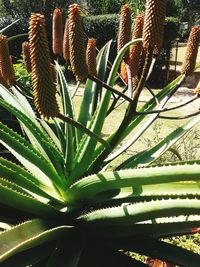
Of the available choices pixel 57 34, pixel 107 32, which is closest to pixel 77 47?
pixel 57 34

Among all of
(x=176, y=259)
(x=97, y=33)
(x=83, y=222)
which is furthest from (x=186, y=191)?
(x=97, y=33)

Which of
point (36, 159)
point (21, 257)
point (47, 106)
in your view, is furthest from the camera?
point (36, 159)

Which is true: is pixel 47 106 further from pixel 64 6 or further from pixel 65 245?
pixel 64 6

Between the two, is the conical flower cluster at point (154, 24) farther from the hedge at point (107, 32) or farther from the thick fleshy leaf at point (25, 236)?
the hedge at point (107, 32)

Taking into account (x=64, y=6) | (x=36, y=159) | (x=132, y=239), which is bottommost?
(x=64, y=6)

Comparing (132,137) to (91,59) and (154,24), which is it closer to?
(91,59)

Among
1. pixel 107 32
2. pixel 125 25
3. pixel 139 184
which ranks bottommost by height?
pixel 107 32

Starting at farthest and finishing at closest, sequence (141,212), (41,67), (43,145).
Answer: (43,145) < (141,212) < (41,67)

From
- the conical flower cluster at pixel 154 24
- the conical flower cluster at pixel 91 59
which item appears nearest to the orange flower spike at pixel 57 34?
the conical flower cluster at pixel 91 59
